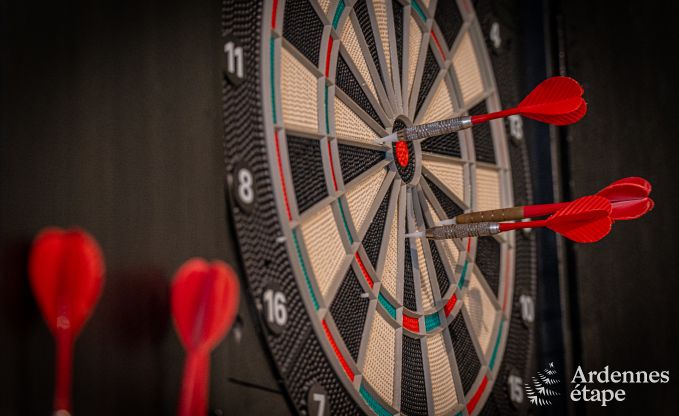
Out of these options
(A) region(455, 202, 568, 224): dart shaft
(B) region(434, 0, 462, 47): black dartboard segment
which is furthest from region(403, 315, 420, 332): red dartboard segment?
(B) region(434, 0, 462, 47): black dartboard segment

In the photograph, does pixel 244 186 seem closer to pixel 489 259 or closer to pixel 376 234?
pixel 376 234

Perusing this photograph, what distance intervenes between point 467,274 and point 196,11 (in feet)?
3.28

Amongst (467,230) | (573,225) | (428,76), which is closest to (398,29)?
(428,76)

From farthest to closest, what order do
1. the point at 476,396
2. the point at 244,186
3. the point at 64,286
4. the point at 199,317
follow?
the point at 476,396
the point at 244,186
the point at 199,317
the point at 64,286

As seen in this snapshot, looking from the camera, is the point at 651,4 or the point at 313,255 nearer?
the point at 313,255

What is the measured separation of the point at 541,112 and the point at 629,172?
101 cm

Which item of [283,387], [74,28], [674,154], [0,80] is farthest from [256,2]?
[674,154]

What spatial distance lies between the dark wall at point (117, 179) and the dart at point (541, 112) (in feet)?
1.78

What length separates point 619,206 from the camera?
5.86 ft

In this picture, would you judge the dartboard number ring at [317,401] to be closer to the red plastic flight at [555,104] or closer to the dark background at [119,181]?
the dark background at [119,181]

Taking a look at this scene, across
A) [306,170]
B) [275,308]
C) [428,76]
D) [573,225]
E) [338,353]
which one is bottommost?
[338,353]

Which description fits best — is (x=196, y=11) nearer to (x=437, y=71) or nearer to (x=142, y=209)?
(x=142, y=209)

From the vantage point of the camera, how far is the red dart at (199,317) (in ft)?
3.71

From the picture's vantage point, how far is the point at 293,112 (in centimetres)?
148
